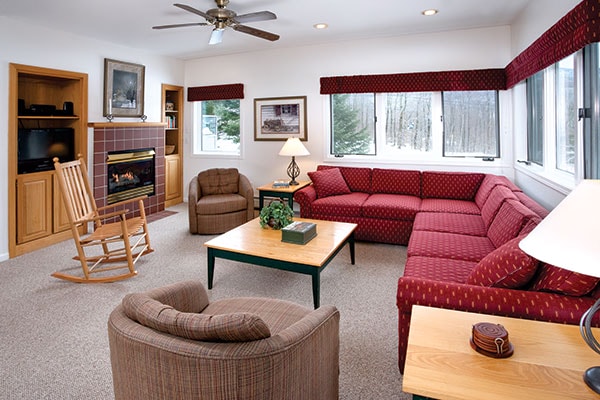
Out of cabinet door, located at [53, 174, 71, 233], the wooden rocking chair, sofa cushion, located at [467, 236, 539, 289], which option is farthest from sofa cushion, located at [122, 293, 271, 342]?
cabinet door, located at [53, 174, 71, 233]

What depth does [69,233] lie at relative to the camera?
4715 millimetres

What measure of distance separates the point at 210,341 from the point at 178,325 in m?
0.11

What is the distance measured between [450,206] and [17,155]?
471 centimetres

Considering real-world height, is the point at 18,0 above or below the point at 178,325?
above

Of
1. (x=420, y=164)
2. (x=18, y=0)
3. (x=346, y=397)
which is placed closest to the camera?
(x=346, y=397)

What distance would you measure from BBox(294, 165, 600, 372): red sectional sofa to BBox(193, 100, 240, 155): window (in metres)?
1.97

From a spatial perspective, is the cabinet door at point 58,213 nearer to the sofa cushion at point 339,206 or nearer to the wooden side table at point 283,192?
the wooden side table at point 283,192

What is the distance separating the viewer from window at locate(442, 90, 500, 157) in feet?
15.9

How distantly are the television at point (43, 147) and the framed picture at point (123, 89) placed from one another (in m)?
0.68

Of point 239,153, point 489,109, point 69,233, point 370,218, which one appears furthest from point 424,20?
point 69,233

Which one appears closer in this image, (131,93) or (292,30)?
(292,30)

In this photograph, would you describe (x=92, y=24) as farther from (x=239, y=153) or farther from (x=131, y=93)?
(x=239, y=153)

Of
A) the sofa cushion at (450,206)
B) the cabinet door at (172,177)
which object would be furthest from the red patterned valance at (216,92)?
the sofa cushion at (450,206)

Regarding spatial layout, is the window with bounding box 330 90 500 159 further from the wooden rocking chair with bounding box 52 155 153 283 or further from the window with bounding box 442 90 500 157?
the wooden rocking chair with bounding box 52 155 153 283
